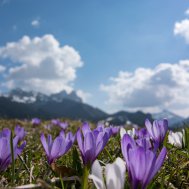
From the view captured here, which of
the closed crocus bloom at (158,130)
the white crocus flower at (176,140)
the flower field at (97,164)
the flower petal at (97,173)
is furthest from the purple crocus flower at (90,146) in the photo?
the white crocus flower at (176,140)

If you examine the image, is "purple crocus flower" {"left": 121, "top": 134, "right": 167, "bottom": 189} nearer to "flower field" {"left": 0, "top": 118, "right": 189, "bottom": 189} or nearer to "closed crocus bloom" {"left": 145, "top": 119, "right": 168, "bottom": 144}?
"flower field" {"left": 0, "top": 118, "right": 189, "bottom": 189}

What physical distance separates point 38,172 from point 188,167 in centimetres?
100

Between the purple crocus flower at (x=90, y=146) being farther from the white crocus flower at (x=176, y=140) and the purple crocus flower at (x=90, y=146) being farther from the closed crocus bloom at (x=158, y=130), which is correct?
the white crocus flower at (x=176, y=140)

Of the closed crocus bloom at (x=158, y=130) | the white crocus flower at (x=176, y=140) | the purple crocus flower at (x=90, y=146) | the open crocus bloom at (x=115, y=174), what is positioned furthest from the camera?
the white crocus flower at (x=176, y=140)

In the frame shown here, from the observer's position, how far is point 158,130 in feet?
7.89

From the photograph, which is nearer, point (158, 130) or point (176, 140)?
point (158, 130)

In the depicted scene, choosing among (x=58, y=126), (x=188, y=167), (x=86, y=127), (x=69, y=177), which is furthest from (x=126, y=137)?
(x=58, y=126)

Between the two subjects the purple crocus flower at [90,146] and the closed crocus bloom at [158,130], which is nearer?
the purple crocus flower at [90,146]

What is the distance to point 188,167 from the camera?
232cm

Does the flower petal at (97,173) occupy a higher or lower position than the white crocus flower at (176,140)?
lower

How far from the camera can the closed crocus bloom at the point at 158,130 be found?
2393 mm

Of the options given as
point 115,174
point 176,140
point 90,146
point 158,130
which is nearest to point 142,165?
point 115,174

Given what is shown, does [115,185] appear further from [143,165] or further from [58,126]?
[58,126]

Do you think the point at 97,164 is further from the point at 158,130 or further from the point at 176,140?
the point at 176,140
